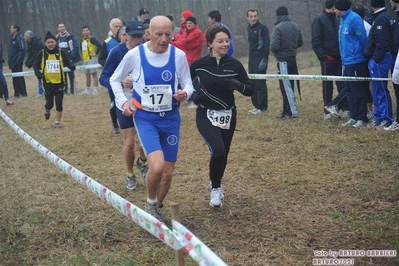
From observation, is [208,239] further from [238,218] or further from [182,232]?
[182,232]

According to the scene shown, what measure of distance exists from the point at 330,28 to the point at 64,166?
6815mm

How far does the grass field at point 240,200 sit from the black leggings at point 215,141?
0.47 m

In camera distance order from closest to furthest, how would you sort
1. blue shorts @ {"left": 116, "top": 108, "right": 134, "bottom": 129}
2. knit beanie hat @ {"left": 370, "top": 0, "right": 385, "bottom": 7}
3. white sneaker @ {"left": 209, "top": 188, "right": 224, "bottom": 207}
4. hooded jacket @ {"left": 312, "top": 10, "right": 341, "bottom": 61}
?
white sneaker @ {"left": 209, "top": 188, "right": 224, "bottom": 207}, blue shorts @ {"left": 116, "top": 108, "right": 134, "bottom": 129}, knit beanie hat @ {"left": 370, "top": 0, "right": 385, "bottom": 7}, hooded jacket @ {"left": 312, "top": 10, "right": 341, "bottom": 61}

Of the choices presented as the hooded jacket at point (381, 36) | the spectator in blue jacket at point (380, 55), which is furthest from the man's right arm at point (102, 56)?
the hooded jacket at point (381, 36)

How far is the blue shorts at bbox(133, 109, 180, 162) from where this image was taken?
5.24 metres

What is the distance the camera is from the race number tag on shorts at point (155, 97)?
17.5 ft

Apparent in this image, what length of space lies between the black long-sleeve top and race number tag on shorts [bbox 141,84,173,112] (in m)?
0.60

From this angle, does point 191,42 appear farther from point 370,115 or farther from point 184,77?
point 184,77

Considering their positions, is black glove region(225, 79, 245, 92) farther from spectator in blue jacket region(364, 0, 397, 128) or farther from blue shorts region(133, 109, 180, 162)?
spectator in blue jacket region(364, 0, 397, 128)

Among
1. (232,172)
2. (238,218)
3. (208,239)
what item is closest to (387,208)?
(238,218)

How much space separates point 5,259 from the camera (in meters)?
4.99

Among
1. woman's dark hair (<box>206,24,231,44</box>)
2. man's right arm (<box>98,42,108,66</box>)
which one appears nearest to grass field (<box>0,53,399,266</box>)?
man's right arm (<box>98,42,108,66</box>)

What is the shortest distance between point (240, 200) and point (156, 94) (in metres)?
1.80

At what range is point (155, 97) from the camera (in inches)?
→ 210
